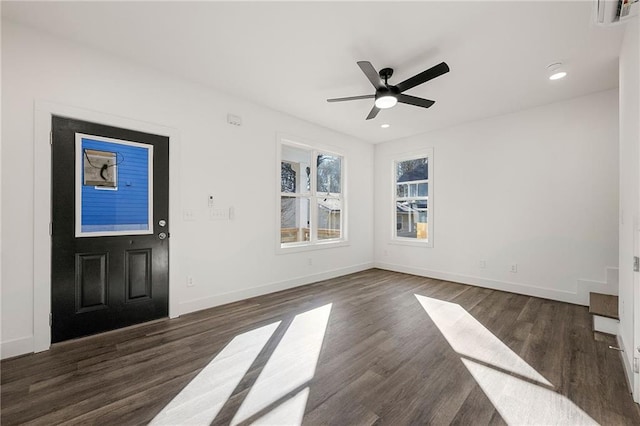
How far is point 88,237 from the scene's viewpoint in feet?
8.75

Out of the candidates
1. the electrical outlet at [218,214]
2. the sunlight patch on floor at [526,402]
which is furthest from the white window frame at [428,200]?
the electrical outlet at [218,214]

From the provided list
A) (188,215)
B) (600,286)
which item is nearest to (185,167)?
(188,215)

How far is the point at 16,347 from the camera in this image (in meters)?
2.30

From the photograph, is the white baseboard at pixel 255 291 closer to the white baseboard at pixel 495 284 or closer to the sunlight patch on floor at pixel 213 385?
the sunlight patch on floor at pixel 213 385

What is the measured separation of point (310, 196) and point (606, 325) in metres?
4.10

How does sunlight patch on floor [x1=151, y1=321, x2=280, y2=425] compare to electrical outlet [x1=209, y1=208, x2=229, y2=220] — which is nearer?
sunlight patch on floor [x1=151, y1=321, x2=280, y2=425]

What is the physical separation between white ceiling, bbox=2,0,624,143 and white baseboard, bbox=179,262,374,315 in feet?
9.06

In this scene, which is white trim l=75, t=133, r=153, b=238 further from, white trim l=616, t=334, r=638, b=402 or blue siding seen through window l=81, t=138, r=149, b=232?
white trim l=616, t=334, r=638, b=402

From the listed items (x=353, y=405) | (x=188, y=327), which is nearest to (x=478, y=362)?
(x=353, y=405)

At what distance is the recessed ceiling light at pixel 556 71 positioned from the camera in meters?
2.90

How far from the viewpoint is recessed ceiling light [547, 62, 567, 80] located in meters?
2.90

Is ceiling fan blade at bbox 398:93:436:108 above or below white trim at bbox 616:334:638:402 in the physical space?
above

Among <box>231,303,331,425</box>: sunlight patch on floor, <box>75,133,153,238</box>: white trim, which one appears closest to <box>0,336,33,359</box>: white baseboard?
<box>75,133,153,238</box>: white trim

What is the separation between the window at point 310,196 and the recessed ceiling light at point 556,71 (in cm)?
328
